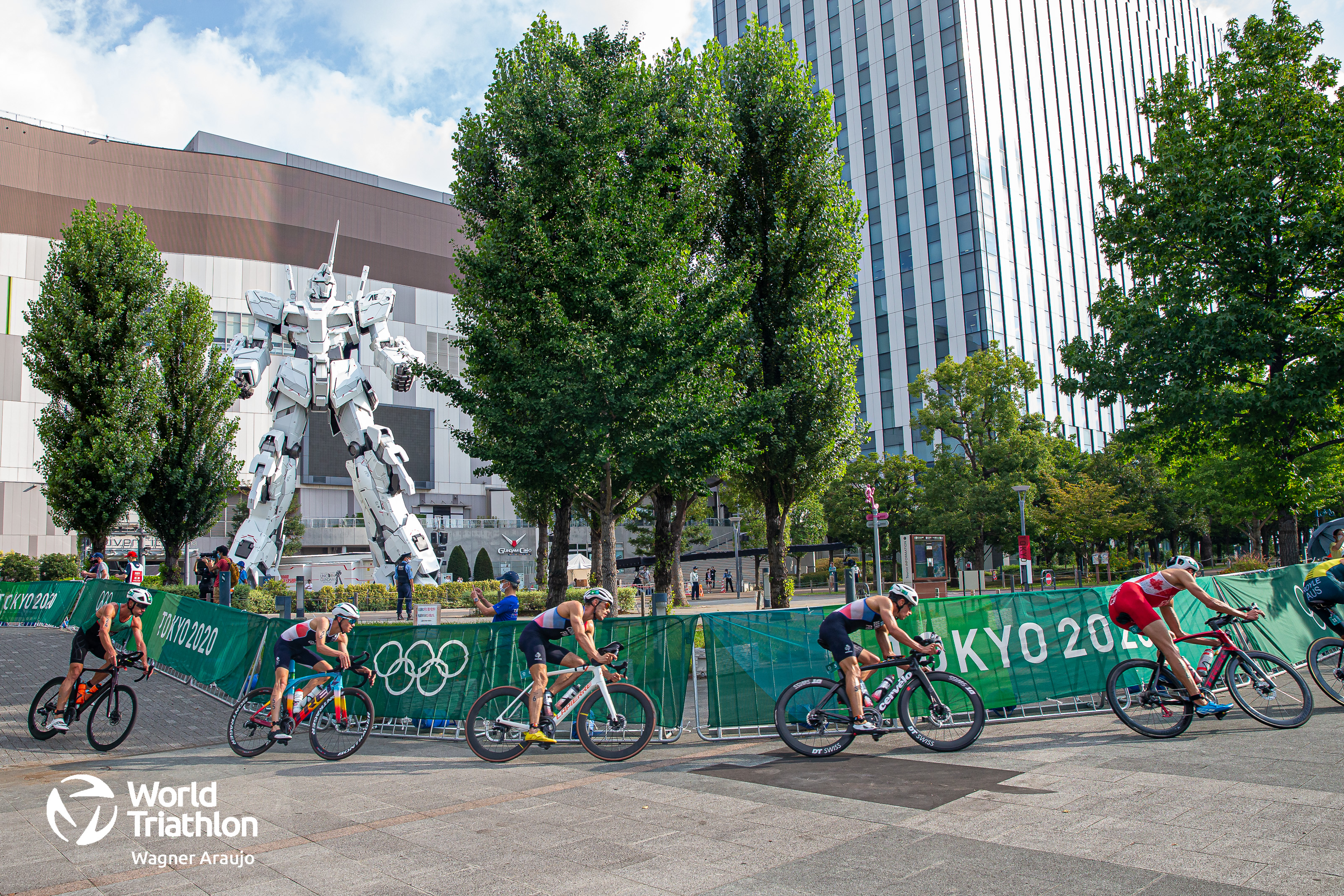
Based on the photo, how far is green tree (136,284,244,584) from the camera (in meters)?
28.0

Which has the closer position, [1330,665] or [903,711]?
[903,711]

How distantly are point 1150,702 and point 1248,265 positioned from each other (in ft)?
49.7

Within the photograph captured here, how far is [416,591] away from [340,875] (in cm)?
2687

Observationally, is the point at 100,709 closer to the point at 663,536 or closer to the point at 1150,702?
the point at 1150,702

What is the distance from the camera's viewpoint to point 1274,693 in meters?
8.00

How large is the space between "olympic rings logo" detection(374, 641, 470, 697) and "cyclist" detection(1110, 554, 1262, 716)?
23.5 ft

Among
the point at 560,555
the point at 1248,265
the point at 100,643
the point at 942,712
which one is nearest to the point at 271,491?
the point at 560,555

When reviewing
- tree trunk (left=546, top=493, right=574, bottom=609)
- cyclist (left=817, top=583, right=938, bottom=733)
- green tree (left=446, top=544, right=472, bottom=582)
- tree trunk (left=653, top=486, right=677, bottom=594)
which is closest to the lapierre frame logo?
cyclist (left=817, top=583, right=938, bottom=733)

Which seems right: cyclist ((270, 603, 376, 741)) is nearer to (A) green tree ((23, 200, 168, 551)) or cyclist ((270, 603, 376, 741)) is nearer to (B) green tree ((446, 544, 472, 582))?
(A) green tree ((23, 200, 168, 551))

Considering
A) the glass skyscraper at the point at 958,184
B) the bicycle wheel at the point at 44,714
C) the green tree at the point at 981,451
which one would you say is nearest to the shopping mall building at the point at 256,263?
the green tree at the point at 981,451

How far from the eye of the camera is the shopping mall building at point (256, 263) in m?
52.8

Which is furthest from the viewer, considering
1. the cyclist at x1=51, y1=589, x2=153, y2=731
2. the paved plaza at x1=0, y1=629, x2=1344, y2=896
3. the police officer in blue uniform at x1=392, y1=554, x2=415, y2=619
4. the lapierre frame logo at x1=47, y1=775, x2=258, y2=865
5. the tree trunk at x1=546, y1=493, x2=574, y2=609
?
the tree trunk at x1=546, y1=493, x2=574, y2=609

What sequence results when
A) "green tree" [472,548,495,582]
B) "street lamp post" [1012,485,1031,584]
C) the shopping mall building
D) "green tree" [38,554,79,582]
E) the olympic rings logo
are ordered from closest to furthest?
the olympic rings logo
"street lamp post" [1012,485,1031,584]
"green tree" [38,554,79,582]
"green tree" [472,548,495,582]
the shopping mall building

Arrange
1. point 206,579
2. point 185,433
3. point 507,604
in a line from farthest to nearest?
point 185,433
point 206,579
point 507,604
